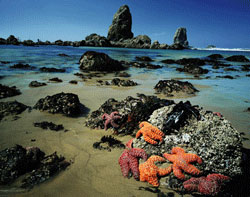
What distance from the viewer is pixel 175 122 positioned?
3703 millimetres

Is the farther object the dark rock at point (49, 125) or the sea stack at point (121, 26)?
the sea stack at point (121, 26)

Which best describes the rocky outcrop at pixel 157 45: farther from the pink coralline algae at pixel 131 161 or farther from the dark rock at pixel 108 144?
the pink coralline algae at pixel 131 161

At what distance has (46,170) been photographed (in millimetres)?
2939

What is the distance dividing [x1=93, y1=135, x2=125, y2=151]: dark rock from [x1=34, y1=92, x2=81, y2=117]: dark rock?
1.81 metres

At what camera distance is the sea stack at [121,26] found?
98812 millimetres

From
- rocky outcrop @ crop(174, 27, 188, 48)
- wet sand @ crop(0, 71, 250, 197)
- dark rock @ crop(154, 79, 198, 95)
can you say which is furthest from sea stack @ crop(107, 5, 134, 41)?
wet sand @ crop(0, 71, 250, 197)

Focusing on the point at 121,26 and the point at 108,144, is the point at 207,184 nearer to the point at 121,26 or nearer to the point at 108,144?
the point at 108,144

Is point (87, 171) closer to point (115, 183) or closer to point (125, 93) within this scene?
point (115, 183)

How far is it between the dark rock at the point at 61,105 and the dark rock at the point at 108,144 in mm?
1810

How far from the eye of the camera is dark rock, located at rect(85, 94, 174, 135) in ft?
14.6

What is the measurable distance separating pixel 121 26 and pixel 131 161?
347 feet

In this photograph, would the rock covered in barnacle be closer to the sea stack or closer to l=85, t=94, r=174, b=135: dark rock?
l=85, t=94, r=174, b=135: dark rock

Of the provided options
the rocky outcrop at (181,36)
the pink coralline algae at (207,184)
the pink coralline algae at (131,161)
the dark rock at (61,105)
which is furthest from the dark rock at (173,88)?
the rocky outcrop at (181,36)

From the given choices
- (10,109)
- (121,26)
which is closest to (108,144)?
(10,109)
